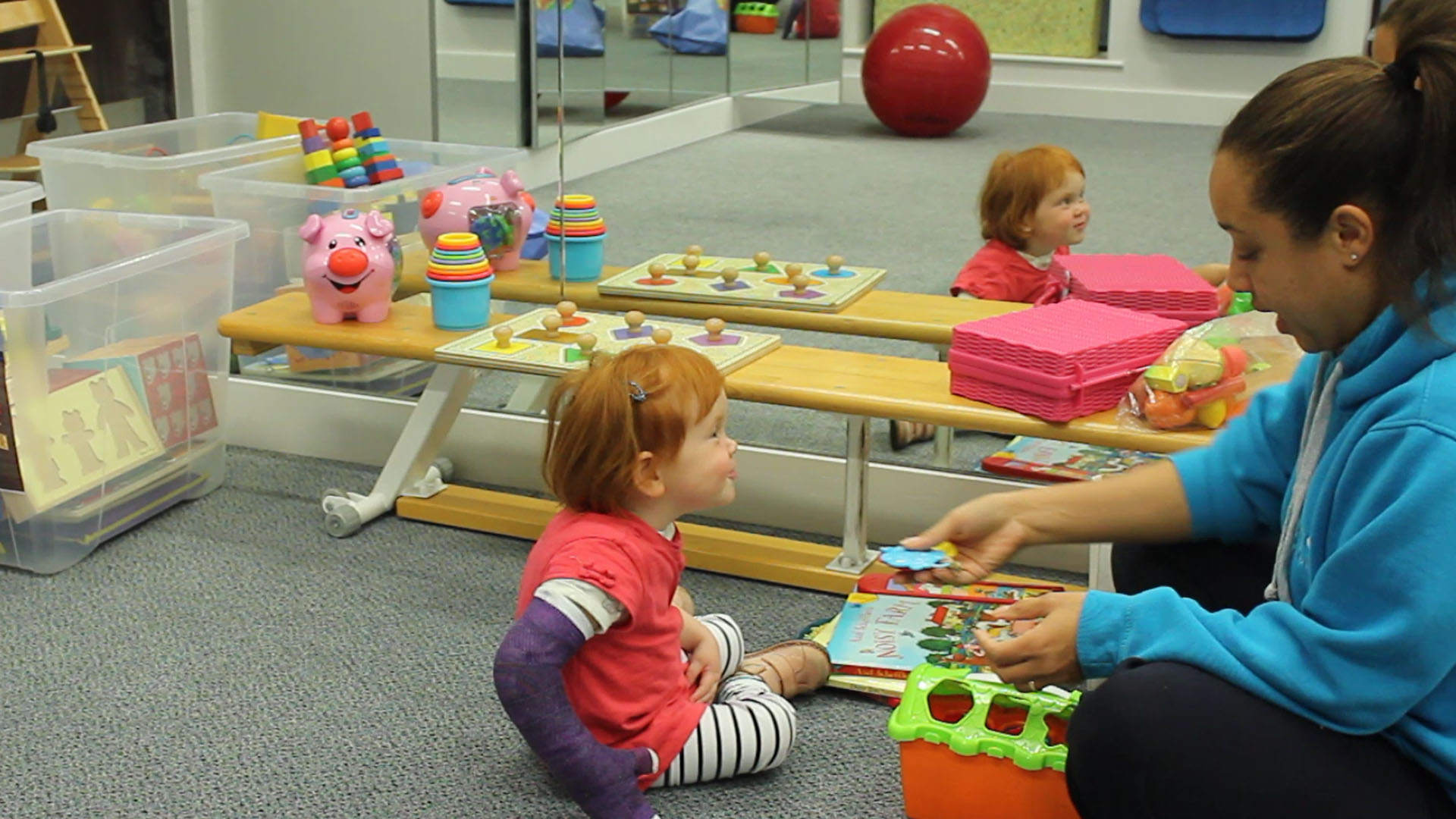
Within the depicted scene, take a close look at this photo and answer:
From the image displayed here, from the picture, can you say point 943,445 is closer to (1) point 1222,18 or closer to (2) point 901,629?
(2) point 901,629

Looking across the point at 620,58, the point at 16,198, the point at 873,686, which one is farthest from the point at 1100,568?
the point at 16,198

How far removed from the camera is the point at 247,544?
2086mm

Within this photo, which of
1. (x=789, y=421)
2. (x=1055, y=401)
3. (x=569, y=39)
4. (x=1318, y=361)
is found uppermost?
(x=569, y=39)

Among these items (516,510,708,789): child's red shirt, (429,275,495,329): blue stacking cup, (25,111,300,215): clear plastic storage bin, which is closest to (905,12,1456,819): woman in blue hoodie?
(516,510,708,789): child's red shirt

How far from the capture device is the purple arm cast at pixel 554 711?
131 cm

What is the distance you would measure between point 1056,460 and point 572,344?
72cm

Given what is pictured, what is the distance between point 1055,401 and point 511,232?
972mm

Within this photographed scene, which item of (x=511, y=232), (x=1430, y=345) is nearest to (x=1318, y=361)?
(x=1430, y=345)

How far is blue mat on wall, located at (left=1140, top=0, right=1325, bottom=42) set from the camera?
70.9 inches

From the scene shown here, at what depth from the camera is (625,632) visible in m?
1.41

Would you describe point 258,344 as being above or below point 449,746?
above

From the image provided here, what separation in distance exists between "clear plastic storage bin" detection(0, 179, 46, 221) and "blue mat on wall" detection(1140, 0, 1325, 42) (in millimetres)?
1592

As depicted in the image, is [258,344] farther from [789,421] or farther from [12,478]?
[789,421]

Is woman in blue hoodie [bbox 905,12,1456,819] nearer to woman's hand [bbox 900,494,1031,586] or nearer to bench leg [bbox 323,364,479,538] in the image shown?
woman's hand [bbox 900,494,1031,586]
